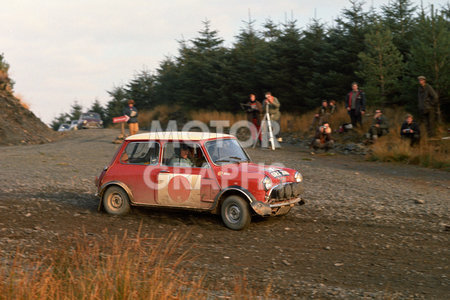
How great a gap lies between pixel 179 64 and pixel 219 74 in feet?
31.5

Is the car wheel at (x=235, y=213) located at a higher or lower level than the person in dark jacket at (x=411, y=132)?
lower

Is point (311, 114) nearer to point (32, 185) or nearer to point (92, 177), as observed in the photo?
point (92, 177)

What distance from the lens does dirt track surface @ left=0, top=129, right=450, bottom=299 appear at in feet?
19.1

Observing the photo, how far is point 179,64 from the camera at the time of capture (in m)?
48.3

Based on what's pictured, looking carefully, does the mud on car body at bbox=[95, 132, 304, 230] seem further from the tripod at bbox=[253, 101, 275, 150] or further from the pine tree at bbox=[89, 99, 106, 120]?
the pine tree at bbox=[89, 99, 106, 120]

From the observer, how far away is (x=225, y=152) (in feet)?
29.1

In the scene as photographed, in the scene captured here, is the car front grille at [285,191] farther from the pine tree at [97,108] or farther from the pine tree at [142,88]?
the pine tree at [97,108]

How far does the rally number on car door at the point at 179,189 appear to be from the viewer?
8492mm

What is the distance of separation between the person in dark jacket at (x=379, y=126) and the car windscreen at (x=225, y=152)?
479 inches

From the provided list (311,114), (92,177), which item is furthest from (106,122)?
(92,177)

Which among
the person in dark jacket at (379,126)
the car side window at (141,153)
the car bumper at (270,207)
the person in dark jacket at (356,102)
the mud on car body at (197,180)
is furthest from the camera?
the person in dark jacket at (356,102)

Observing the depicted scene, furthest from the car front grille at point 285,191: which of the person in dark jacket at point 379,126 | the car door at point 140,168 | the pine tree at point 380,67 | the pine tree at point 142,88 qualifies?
the pine tree at point 142,88

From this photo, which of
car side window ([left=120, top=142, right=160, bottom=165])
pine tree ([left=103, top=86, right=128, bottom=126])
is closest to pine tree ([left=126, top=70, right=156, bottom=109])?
pine tree ([left=103, top=86, right=128, bottom=126])

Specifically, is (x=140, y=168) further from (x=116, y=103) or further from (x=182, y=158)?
(x=116, y=103)
